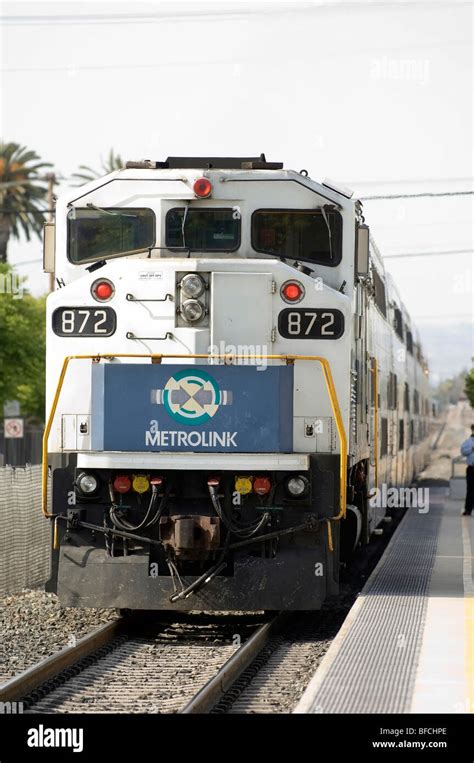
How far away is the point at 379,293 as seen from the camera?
664 inches

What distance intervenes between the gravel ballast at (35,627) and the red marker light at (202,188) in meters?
4.29

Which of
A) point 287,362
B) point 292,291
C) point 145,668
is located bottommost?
point 145,668

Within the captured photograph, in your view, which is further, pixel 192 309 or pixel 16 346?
pixel 16 346

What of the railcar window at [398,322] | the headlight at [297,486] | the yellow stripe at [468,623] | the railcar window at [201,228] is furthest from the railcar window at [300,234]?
the railcar window at [398,322]

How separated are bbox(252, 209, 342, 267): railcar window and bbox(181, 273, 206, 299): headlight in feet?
2.43

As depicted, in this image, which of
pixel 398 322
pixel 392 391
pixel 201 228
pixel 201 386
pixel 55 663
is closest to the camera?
pixel 55 663

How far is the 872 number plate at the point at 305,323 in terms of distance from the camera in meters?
11.8

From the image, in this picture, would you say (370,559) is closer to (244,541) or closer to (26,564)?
(26,564)

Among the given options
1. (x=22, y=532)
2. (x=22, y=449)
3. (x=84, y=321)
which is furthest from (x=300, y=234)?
(x=22, y=449)

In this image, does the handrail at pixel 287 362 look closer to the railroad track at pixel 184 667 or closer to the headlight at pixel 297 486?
the headlight at pixel 297 486

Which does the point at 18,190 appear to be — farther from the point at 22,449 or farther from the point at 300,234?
the point at 300,234

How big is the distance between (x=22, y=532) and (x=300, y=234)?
5.82 meters

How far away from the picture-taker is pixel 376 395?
16062mm
